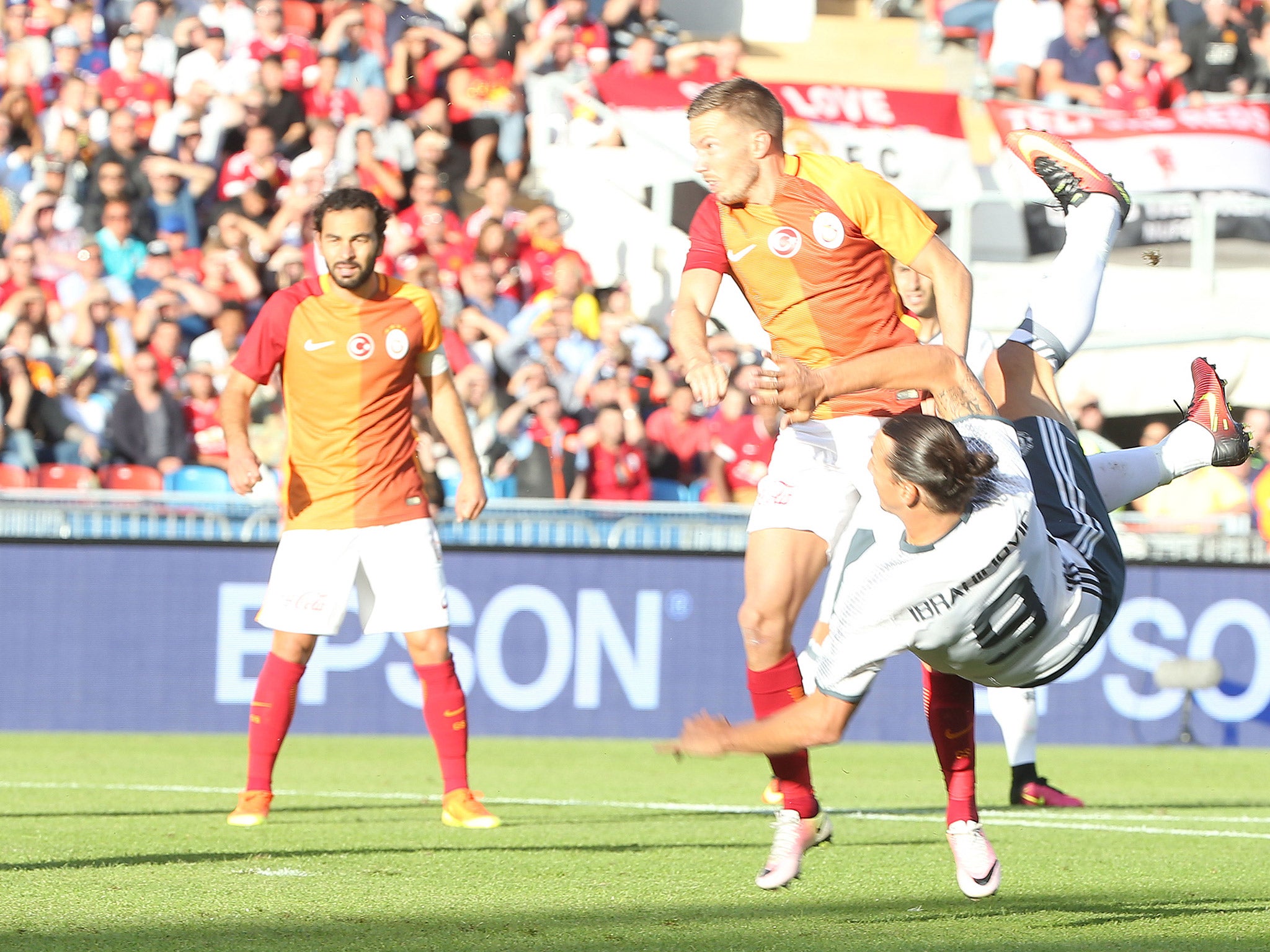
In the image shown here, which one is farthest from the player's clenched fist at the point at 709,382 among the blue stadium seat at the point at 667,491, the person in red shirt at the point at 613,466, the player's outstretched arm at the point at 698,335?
the blue stadium seat at the point at 667,491

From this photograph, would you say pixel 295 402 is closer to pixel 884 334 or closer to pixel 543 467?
pixel 884 334

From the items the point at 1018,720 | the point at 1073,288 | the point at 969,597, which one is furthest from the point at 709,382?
the point at 1018,720

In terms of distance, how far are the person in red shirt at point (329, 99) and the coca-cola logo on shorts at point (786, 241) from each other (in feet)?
37.5

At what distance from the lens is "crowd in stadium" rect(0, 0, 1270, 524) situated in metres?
13.7

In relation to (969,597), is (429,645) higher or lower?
lower

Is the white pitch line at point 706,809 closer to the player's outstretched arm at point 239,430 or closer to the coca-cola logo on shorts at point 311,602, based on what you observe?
the coca-cola logo on shorts at point 311,602

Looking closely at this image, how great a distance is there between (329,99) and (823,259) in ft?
38.3

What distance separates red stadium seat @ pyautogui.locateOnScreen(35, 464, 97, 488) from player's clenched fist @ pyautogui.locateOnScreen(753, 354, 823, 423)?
30.3 ft

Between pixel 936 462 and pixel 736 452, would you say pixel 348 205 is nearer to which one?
pixel 936 462

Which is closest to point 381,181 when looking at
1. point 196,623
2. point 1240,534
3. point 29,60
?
point 29,60

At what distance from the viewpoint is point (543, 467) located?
13469 mm

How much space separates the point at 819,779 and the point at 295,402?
396cm

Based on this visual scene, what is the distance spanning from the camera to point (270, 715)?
7.73 m

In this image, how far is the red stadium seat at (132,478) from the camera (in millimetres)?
13266
